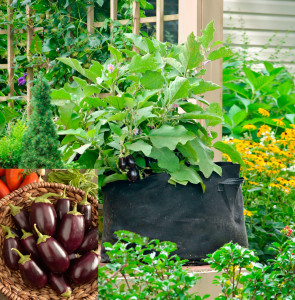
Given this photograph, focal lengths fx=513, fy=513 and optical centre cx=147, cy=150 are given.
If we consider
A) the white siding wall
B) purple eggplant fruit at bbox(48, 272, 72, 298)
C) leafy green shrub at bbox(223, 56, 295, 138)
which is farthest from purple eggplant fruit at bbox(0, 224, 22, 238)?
the white siding wall

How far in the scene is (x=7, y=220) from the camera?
3.42ft

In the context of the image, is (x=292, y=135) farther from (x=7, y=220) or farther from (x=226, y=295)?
(x=7, y=220)

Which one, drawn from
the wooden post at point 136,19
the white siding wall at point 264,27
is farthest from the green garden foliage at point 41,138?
the white siding wall at point 264,27

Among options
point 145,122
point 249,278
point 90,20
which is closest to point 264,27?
point 90,20

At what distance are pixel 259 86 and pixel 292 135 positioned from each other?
109 centimetres

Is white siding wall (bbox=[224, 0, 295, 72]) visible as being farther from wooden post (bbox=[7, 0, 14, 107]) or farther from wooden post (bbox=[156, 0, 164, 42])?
wooden post (bbox=[156, 0, 164, 42])

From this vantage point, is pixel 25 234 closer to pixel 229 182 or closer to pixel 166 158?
pixel 166 158

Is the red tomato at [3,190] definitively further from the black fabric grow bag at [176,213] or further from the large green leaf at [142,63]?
the large green leaf at [142,63]

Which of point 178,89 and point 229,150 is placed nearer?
point 178,89

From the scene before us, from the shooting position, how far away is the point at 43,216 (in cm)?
102

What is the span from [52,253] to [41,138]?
0.84m

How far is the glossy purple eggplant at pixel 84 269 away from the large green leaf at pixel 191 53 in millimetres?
873

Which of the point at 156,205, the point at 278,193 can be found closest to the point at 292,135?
the point at 278,193

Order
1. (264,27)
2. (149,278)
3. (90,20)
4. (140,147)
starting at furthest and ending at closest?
1. (264,27)
2. (90,20)
3. (140,147)
4. (149,278)
